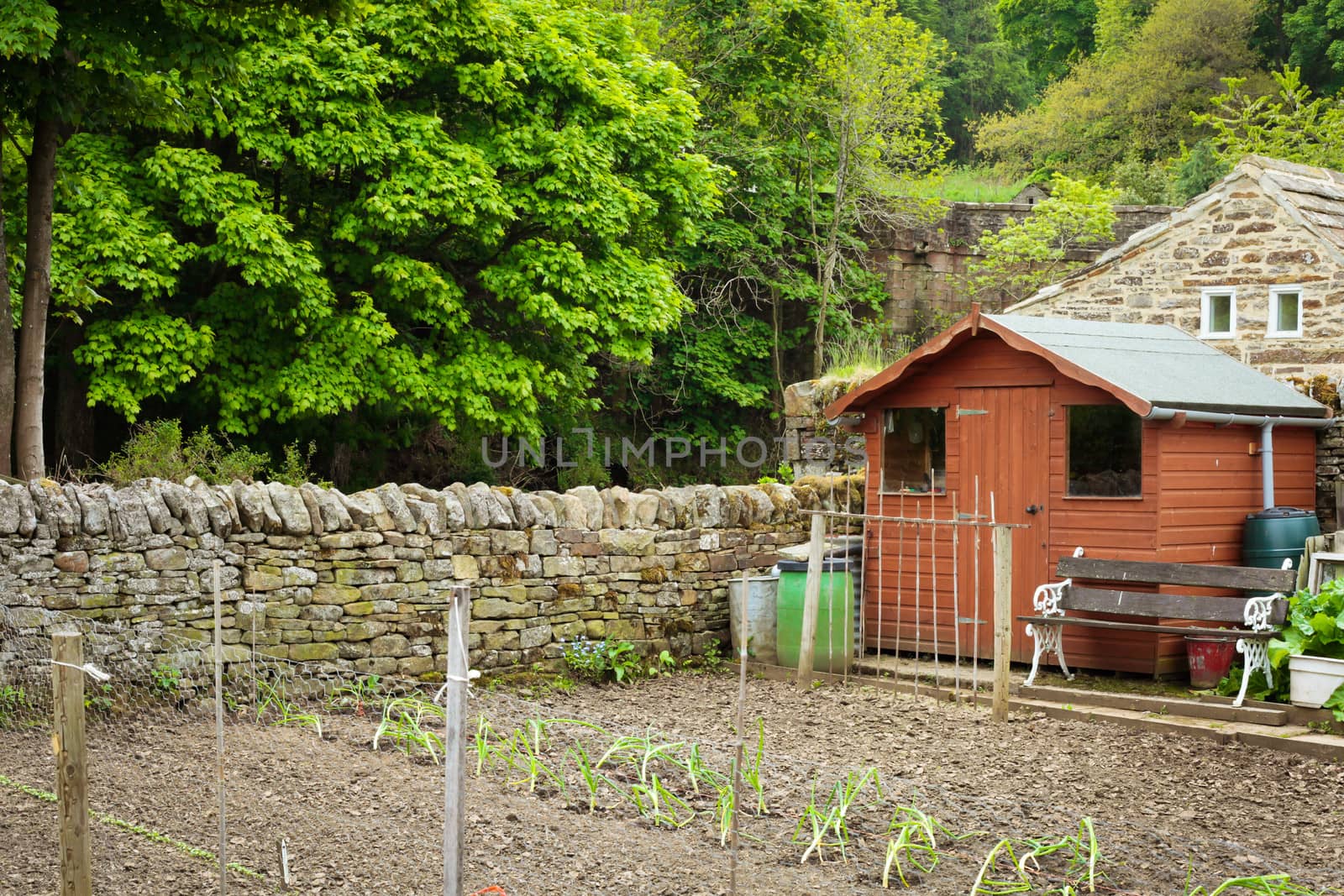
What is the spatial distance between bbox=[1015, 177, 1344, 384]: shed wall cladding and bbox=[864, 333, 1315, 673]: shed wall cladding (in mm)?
1674

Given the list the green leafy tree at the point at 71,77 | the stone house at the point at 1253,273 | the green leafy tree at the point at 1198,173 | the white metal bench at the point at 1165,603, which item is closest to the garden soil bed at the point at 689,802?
the white metal bench at the point at 1165,603

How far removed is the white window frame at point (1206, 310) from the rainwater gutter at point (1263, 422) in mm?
1988

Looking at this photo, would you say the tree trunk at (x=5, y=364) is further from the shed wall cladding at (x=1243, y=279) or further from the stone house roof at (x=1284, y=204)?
the shed wall cladding at (x=1243, y=279)

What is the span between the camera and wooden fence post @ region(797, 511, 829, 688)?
395 inches

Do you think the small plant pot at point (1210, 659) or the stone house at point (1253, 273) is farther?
the stone house at point (1253, 273)

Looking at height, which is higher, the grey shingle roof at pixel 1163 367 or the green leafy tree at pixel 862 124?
the green leafy tree at pixel 862 124

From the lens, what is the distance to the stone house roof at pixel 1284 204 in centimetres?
1203

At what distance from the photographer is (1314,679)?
8250mm

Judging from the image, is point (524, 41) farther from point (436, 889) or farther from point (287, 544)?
point (436, 889)

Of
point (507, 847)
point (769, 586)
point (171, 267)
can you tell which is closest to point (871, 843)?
point (507, 847)

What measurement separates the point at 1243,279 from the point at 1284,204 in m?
0.80

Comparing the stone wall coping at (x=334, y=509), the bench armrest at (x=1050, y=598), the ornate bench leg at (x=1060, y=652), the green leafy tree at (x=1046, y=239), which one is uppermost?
the green leafy tree at (x=1046, y=239)

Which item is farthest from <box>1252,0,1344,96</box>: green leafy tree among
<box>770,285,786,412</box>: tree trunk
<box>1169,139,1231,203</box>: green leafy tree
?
<box>770,285,786,412</box>: tree trunk

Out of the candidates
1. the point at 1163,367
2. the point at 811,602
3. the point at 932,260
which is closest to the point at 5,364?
the point at 811,602
